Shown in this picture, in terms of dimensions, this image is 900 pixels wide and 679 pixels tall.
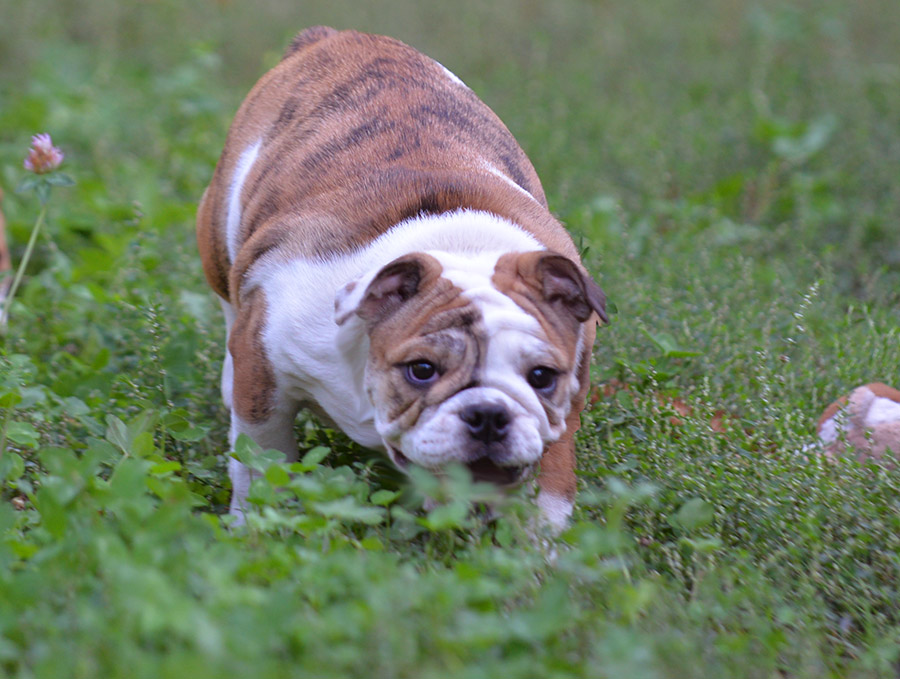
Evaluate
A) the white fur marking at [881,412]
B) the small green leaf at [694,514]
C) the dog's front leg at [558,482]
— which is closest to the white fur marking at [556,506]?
the dog's front leg at [558,482]

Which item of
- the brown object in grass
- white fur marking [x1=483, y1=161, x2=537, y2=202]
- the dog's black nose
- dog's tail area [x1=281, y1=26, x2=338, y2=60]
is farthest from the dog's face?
dog's tail area [x1=281, y1=26, x2=338, y2=60]

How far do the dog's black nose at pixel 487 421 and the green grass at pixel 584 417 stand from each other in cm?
22

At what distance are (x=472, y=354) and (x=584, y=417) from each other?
869 mm

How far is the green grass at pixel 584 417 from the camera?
210 cm

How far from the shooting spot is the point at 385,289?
9.84ft

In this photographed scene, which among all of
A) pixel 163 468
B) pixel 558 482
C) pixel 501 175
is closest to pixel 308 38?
pixel 501 175

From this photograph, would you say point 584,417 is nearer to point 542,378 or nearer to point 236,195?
point 542,378

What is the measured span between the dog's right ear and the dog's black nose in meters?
0.43

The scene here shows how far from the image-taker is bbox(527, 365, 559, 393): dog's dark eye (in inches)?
117

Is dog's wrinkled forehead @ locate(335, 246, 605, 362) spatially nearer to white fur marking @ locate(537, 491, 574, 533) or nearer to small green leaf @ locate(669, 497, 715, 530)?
white fur marking @ locate(537, 491, 574, 533)

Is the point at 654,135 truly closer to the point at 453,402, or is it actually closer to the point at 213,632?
the point at 453,402

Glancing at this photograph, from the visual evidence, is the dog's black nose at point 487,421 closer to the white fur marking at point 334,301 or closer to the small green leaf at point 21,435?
the white fur marking at point 334,301

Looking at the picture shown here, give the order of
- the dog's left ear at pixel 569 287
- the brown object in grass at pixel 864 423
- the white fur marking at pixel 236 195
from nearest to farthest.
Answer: the dog's left ear at pixel 569 287 → the brown object in grass at pixel 864 423 → the white fur marking at pixel 236 195

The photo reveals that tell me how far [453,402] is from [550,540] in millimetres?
440
